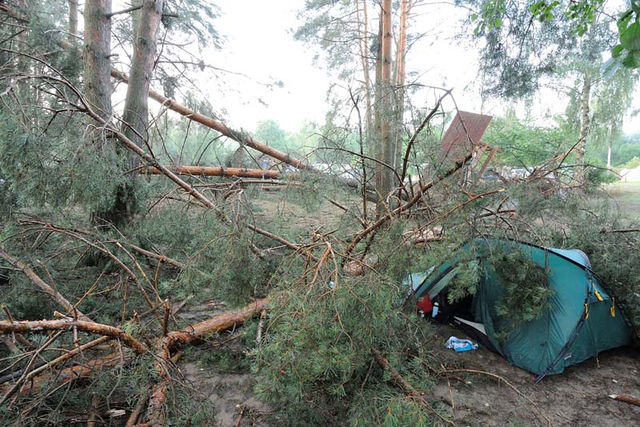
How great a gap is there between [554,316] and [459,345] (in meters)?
0.92

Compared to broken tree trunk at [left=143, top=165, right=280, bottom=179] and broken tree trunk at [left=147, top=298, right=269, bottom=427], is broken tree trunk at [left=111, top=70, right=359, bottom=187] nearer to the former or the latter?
broken tree trunk at [left=143, top=165, right=280, bottom=179]

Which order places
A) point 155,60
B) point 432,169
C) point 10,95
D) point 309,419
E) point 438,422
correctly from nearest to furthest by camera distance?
1. point 438,422
2. point 309,419
3. point 10,95
4. point 432,169
5. point 155,60

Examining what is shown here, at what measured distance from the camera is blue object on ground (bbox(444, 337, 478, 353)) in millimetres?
3621

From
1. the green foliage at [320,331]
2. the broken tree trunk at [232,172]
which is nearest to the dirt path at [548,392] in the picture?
the green foliage at [320,331]

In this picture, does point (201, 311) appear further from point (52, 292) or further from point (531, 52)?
point (531, 52)

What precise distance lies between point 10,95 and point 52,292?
4.80 ft

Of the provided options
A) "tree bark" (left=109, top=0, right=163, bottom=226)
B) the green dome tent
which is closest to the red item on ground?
the green dome tent

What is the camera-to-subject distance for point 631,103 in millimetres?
11125

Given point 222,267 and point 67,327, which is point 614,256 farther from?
point 67,327

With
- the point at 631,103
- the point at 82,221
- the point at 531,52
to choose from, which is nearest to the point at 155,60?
the point at 82,221

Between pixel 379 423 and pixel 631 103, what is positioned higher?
pixel 631 103

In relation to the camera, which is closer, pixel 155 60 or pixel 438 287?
pixel 438 287

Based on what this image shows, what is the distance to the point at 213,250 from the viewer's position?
265 cm

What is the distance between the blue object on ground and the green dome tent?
21 centimetres
